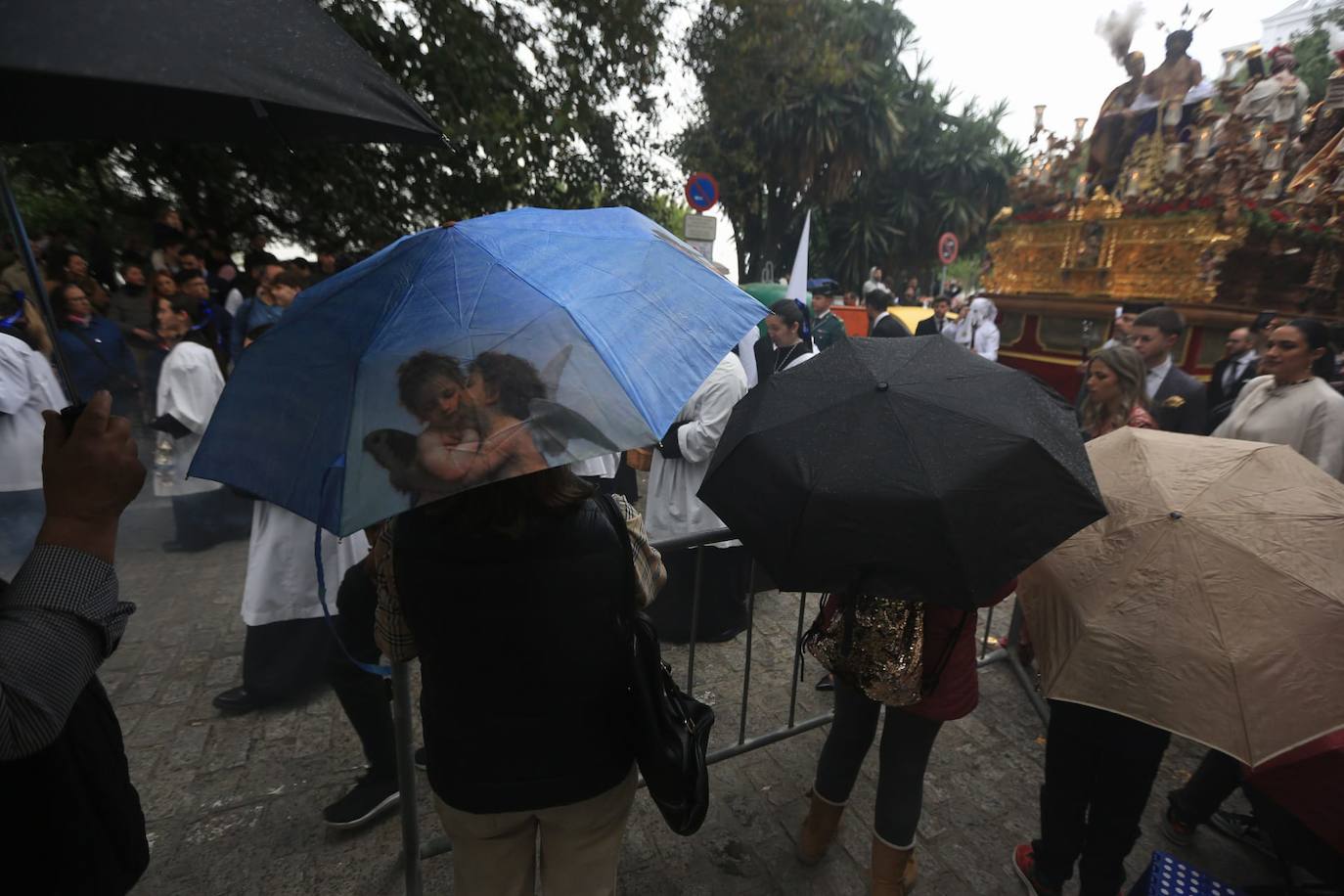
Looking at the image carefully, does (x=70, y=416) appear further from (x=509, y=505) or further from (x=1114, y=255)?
(x=1114, y=255)

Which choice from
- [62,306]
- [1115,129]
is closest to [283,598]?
[62,306]

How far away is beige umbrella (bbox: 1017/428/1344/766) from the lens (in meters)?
1.54

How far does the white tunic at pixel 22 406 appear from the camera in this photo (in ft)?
10.8

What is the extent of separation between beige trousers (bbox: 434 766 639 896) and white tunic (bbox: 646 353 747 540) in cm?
205

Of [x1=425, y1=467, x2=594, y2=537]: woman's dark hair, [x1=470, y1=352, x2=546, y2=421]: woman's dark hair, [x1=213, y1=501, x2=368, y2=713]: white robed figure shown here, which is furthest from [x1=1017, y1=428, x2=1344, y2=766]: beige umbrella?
[x1=213, y1=501, x2=368, y2=713]: white robed figure

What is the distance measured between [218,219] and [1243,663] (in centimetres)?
1112

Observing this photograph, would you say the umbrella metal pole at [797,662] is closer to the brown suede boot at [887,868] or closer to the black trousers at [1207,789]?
the brown suede boot at [887,868]

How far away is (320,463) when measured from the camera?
51.5 inches

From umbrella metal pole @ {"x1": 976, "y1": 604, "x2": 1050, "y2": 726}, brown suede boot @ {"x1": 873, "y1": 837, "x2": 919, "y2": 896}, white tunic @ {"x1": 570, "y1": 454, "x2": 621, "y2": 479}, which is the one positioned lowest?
umbrella metal pole @ {"x1": 976, "y1": 604, "x2": 1050, "y2": 726}

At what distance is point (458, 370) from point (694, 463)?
268 centimetres

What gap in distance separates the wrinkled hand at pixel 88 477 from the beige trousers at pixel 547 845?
931 mm

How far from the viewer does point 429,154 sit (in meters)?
8.30

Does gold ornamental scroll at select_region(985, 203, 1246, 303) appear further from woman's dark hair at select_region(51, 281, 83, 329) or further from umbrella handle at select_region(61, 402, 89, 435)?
woman's dark hair at select_region(51, 281, 83, 329)

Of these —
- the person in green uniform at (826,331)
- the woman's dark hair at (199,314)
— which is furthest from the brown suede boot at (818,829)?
the woman's dark hair at (199,314)
